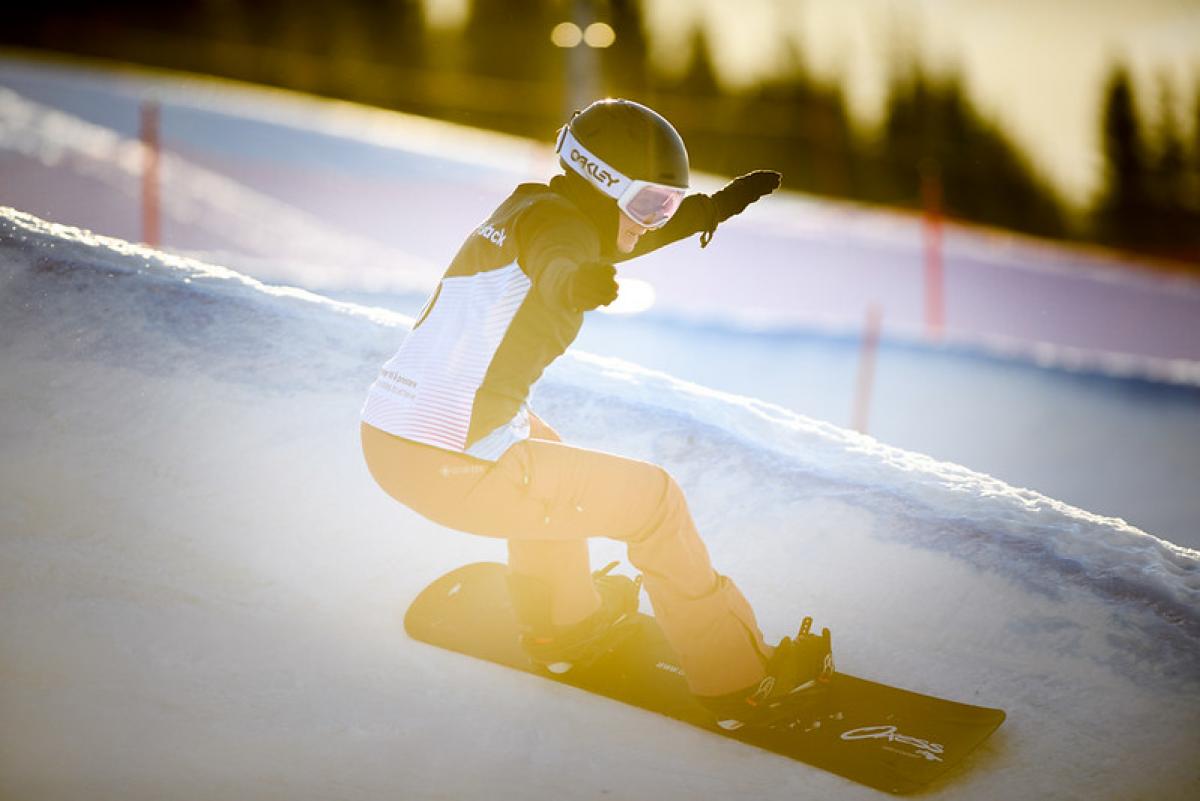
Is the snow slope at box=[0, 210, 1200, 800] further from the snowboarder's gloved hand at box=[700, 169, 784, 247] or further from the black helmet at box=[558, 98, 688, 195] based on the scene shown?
the black helmet at box=[558, 98, 688, 195]

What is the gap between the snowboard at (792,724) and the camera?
3178mm

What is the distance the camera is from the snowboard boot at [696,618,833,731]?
10.3 feet

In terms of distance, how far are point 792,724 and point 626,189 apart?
1.63m

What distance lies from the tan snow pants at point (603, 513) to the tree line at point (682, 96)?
2622 centimetres

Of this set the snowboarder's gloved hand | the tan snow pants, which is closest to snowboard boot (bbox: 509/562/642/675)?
the tan snow pants

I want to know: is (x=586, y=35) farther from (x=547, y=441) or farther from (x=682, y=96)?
(x=682, y=96)

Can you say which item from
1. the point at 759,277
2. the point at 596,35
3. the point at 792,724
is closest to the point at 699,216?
the point at 792,724

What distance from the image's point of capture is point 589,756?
312 centimetres

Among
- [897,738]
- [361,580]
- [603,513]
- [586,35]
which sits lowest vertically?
[897,738]

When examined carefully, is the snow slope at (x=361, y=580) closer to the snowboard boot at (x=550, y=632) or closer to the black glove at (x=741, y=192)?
the snowboard boot at (x=550, y=632)

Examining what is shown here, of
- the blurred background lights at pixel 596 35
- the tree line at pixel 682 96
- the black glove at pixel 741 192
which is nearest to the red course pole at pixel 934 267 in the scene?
the blurred background lights at pixel 596 35

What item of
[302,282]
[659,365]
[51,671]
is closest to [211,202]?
[302,282]

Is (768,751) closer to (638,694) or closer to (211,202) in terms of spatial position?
(638,694)

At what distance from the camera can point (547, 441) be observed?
3059 mm
